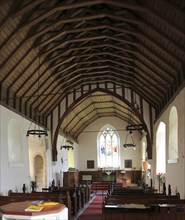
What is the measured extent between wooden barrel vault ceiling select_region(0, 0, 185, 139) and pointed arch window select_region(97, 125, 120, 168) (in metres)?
10.4

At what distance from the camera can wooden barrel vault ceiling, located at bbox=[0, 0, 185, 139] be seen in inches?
345

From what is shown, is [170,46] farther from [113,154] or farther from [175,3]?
[113,154]

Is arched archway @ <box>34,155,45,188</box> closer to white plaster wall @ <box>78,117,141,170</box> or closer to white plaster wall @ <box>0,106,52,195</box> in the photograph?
white plaster wall @ <box>0,106,52,195</box>

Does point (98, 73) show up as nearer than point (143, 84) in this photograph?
No

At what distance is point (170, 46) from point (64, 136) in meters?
13.2

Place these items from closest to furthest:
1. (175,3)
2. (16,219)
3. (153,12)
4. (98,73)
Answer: (16,219)
(175,3)
(153,12)
(98,73)

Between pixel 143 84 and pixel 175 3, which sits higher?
pixel 175 3

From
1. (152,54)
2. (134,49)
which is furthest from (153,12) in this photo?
(134,49)

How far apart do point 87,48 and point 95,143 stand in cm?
1624

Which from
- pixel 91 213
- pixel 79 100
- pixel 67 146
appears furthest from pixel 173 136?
pixel 67 146

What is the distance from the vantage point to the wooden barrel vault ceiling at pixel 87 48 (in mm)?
8758

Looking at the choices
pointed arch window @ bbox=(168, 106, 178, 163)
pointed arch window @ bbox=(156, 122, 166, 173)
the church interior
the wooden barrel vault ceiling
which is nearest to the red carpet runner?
the church interior

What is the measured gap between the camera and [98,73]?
16250mm

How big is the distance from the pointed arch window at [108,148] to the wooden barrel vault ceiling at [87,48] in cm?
1042
